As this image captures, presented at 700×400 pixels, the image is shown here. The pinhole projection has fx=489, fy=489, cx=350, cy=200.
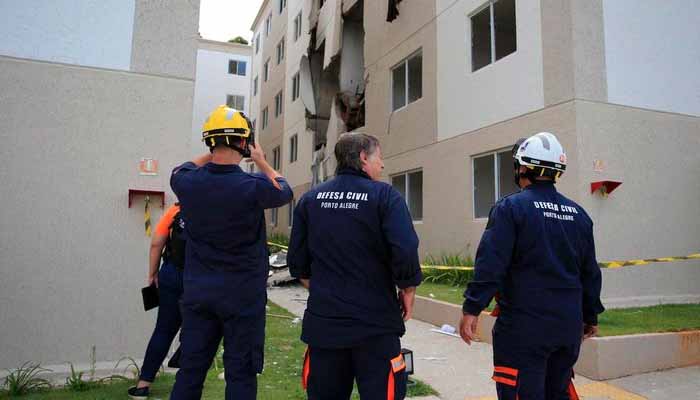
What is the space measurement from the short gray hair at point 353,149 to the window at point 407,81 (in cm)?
1072

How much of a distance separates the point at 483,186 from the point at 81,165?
771cm

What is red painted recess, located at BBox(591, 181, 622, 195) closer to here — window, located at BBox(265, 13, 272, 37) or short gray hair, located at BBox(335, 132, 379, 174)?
short gray hair, located at BBox(335, 132, 379, 174)

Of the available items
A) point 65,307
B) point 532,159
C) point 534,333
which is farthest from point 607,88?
point 65,307

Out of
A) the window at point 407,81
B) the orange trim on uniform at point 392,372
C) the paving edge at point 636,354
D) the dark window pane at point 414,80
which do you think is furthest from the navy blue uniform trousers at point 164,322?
the dark window pane at point 414,80

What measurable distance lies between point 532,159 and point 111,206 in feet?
13.6

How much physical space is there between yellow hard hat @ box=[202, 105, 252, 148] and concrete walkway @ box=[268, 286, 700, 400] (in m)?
3.07

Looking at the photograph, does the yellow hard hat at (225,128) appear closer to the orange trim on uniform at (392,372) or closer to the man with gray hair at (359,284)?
the man with gray hair at (359,284)

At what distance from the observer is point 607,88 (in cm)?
809

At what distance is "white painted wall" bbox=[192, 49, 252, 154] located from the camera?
1324 inches

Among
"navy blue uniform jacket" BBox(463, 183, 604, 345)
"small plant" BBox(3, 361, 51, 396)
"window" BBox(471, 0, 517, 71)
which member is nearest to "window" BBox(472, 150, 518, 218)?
"window" BBox(471, 0, 517, 71)

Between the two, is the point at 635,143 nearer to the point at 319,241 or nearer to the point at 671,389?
the point at 671,389

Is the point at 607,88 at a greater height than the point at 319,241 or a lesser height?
greater

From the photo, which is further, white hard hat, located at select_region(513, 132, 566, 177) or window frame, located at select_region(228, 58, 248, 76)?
window frame, located at select_region(228, 58, 248, 76)

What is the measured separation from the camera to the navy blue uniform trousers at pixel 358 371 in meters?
2.48
